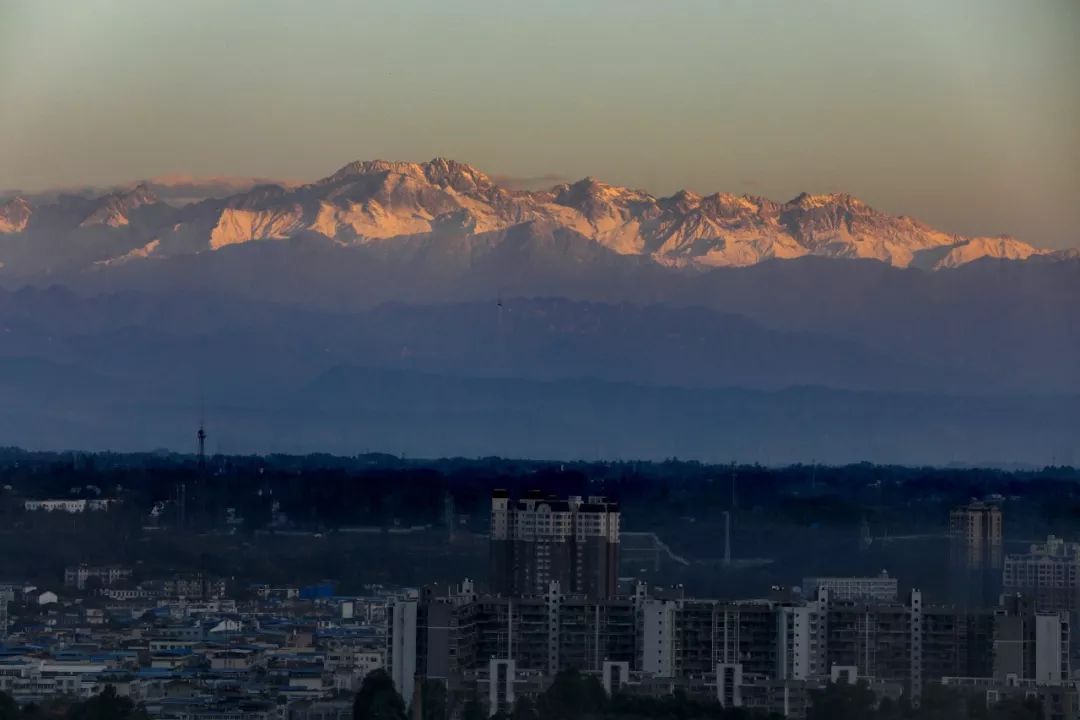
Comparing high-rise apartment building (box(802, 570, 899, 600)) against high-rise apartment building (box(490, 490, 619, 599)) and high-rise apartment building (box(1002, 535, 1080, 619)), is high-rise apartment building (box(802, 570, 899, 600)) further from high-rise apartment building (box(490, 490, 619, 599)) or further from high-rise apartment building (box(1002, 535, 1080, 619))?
high-rise apartment building (box(490, 490, 619, 599))

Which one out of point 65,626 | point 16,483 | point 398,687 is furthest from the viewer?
point 16,483

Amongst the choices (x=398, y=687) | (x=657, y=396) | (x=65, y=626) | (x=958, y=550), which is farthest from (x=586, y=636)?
(x=657, y=396)

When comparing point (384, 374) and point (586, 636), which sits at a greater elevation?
point (384, 374)

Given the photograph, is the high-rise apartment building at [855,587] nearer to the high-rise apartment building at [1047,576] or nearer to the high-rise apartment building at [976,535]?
the high-rise apartment building at [1047,576]

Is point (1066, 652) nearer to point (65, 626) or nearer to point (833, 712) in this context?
point (833, 712)

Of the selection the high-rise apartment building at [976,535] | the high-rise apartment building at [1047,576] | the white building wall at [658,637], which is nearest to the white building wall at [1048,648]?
the high-rise apartment building at [1047,576]

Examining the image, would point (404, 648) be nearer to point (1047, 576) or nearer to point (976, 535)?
point (1047, 576)

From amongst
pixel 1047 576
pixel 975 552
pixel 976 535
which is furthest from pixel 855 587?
pixel 976 535

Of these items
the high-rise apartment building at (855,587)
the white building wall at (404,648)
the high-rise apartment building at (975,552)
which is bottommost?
the white building wall at (404,648)

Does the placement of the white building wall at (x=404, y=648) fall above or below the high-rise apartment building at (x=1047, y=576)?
below
